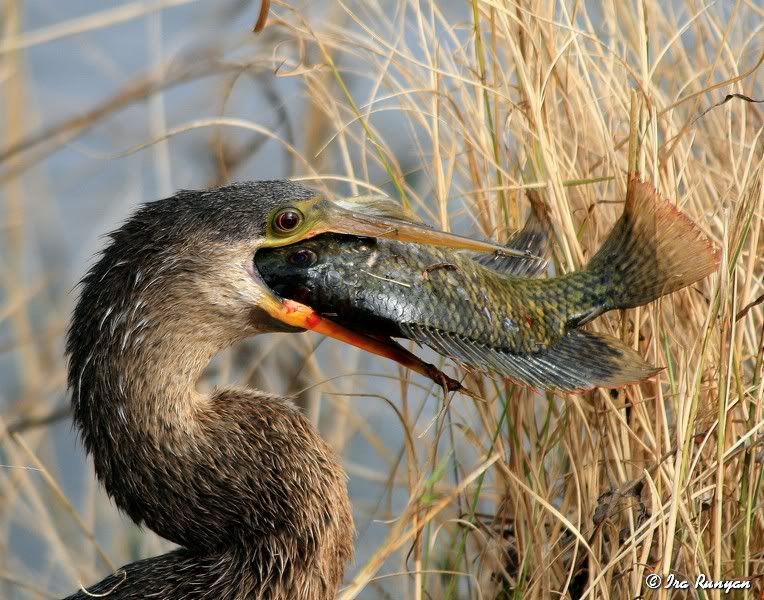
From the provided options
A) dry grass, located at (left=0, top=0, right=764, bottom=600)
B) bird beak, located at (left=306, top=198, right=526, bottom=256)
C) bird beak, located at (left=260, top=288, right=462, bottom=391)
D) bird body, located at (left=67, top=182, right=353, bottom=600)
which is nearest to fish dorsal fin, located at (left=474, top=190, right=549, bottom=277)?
dry grass, located at (left=0, top=0, right=764, bottom=600)

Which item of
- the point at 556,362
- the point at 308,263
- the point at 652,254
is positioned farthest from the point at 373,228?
the point at 652,254

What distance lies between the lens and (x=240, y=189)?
188cm

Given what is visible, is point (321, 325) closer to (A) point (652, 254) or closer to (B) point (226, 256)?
(B) point (226, 256)

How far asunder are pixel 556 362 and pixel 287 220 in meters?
0.50

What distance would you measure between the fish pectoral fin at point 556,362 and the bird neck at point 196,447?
1.20 feet

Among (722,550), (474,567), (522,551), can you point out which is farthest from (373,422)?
(722,550)

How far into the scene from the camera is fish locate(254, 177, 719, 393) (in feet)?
5.81

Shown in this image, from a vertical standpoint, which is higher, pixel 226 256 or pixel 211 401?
pixel 226 256

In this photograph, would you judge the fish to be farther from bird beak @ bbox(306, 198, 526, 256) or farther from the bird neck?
the bird neck

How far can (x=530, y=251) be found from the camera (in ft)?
6.71

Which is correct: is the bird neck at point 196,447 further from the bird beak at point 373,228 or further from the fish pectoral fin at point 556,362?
the fish pectoral fin at point 556,362

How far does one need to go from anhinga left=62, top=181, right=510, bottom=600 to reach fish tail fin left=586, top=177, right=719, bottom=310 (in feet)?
0.93

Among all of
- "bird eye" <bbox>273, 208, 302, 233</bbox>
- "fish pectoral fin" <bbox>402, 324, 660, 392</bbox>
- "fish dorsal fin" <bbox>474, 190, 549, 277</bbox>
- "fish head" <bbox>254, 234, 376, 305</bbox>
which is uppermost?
"bird eye" <bbox>273, 208, 302, 233</bbox>

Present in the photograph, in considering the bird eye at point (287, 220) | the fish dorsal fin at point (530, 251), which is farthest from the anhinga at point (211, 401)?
the fish dorsal fin at point (530, 251)
